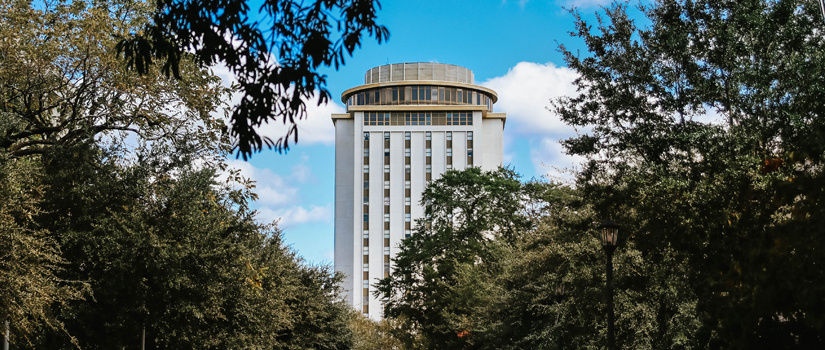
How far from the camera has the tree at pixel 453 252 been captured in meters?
43.0

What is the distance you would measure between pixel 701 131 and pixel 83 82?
15.1m

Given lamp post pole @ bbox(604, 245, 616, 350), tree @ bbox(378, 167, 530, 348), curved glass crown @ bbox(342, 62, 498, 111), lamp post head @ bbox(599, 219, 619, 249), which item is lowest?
lamp post pole @ bbox(604, 245, 616, 350)

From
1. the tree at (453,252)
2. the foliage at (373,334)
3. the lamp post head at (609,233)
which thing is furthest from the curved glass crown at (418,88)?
the lamp post head at (609,233)

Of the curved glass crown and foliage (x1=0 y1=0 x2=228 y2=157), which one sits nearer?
foliage (x1=0 y1=0 x2=228 y2=157)

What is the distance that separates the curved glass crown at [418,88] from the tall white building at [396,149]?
15cm

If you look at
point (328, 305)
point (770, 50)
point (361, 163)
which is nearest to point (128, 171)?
point (770, 50)

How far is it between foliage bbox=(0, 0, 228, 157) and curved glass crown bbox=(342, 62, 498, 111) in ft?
322

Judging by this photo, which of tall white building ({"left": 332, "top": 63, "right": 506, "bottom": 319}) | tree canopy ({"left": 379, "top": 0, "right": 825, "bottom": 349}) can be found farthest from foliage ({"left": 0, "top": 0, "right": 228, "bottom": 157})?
tall white building ({"left": 332, "top": 63, "right": 506, "bottom": 319})

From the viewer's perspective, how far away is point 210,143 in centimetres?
2250

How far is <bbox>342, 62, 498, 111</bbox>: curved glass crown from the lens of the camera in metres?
121

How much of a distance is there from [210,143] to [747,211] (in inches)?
577

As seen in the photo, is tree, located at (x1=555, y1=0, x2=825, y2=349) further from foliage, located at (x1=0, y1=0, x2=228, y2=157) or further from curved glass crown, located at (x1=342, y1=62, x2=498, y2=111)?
curved glass crown, located at (x1=342, y1=62, x2=498, y2=111)

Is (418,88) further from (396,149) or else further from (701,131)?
(701,131)

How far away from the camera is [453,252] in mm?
46906
